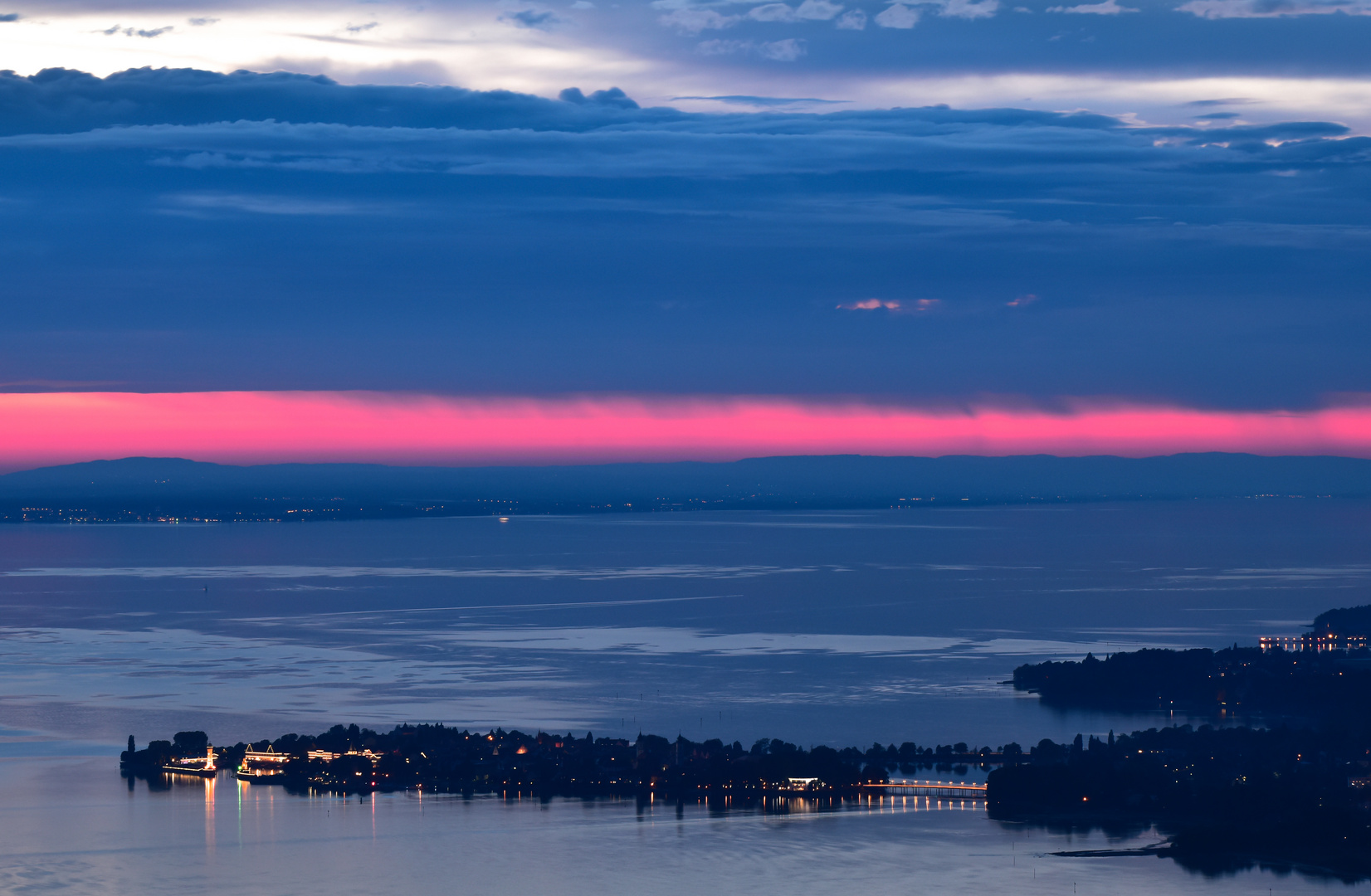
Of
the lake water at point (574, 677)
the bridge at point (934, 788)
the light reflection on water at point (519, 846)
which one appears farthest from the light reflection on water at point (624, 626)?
the light reflection on water at point (519, 846)

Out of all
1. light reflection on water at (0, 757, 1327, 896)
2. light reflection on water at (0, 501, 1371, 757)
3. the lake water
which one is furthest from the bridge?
light reflection on water at (0, 501, 1371, 757)

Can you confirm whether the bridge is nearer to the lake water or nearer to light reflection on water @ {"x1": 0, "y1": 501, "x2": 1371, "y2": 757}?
the lake water

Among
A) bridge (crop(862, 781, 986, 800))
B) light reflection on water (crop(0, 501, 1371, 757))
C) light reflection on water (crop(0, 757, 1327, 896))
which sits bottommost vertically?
light reflection on water (crop(0, 757, 1327, 896))

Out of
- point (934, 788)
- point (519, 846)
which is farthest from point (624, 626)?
point (519, 846)

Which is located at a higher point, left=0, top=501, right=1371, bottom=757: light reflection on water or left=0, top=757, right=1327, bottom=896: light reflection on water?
left=0, top=501, right=1371, bottom=757: light reflection on water

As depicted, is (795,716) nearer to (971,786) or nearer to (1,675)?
(971,786)

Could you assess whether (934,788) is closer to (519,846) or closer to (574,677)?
(519,846)
